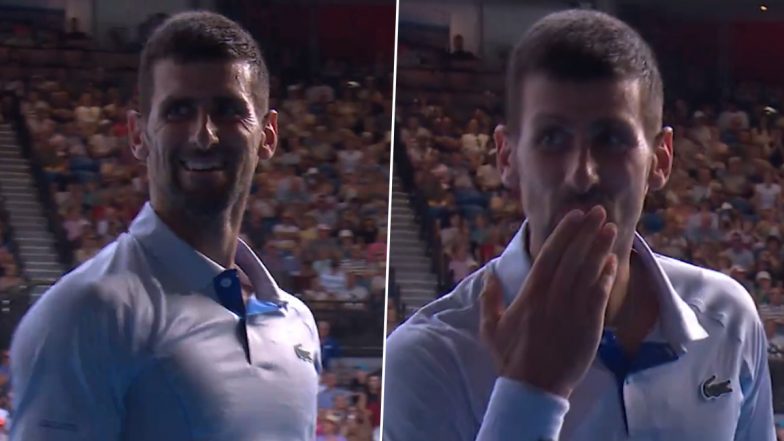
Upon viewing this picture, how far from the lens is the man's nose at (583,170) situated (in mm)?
4047

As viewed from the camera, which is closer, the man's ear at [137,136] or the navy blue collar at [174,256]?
the navy blue collar at [174,256]

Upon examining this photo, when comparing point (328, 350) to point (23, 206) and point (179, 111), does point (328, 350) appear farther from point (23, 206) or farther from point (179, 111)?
point (23, 206)

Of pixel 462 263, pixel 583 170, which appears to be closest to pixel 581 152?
pixel 583 170

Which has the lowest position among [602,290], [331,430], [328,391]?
[331,430]

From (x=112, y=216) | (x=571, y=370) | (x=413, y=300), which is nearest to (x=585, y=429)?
(x=571, y=370)

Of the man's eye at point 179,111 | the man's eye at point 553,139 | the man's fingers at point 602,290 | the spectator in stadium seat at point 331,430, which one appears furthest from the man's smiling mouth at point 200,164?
the man's fingers at point 602,290

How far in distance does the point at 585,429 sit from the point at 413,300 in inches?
26.5

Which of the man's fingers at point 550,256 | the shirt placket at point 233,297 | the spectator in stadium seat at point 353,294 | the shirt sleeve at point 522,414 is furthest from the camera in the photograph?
the spectator in stadium seat at point 353,294

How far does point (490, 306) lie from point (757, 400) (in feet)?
2.86

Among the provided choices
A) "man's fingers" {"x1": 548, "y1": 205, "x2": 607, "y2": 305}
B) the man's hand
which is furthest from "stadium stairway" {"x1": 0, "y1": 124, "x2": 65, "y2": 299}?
"man's fingers" {"x1": 548, "y1": 205, "x2": 607, "y2": 305}

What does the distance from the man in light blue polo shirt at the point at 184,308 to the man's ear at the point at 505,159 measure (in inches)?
28.1

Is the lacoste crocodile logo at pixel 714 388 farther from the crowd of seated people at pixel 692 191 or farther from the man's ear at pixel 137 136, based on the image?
the man's ear at pixel 137 136

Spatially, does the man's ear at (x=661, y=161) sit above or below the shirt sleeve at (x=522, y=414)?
above

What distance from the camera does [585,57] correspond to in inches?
160
